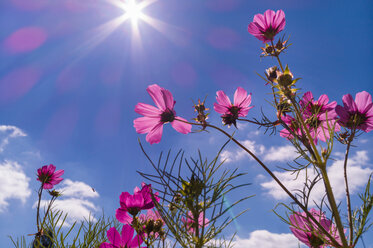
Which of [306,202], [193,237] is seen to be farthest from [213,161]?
[306,202]

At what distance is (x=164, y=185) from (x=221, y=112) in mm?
393

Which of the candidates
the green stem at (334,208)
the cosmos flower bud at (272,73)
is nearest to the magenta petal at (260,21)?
the cosmos flower bud at (272,73)

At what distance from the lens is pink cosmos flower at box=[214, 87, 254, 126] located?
101 centimetres

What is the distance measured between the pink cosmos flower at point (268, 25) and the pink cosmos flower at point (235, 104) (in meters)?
0.20

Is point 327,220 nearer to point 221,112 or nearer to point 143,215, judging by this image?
point 221,112

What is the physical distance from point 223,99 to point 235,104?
0.05 m

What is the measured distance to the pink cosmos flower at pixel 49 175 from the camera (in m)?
1.95

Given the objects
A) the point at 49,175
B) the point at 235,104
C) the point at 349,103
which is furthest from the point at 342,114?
the point at 49,175

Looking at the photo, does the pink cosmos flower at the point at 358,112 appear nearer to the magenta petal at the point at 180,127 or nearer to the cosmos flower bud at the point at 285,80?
the cosmos flower bud at the point at 285,80

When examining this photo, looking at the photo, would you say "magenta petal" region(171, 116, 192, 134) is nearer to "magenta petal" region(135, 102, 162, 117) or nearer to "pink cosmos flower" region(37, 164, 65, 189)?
"magenta petal" region(135, 102, 162, 117)

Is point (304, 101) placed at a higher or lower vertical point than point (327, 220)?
higher

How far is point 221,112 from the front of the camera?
100 cm

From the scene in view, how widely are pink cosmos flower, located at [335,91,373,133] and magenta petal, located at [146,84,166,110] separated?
0.53m

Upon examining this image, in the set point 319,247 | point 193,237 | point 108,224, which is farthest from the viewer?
point 108,224
